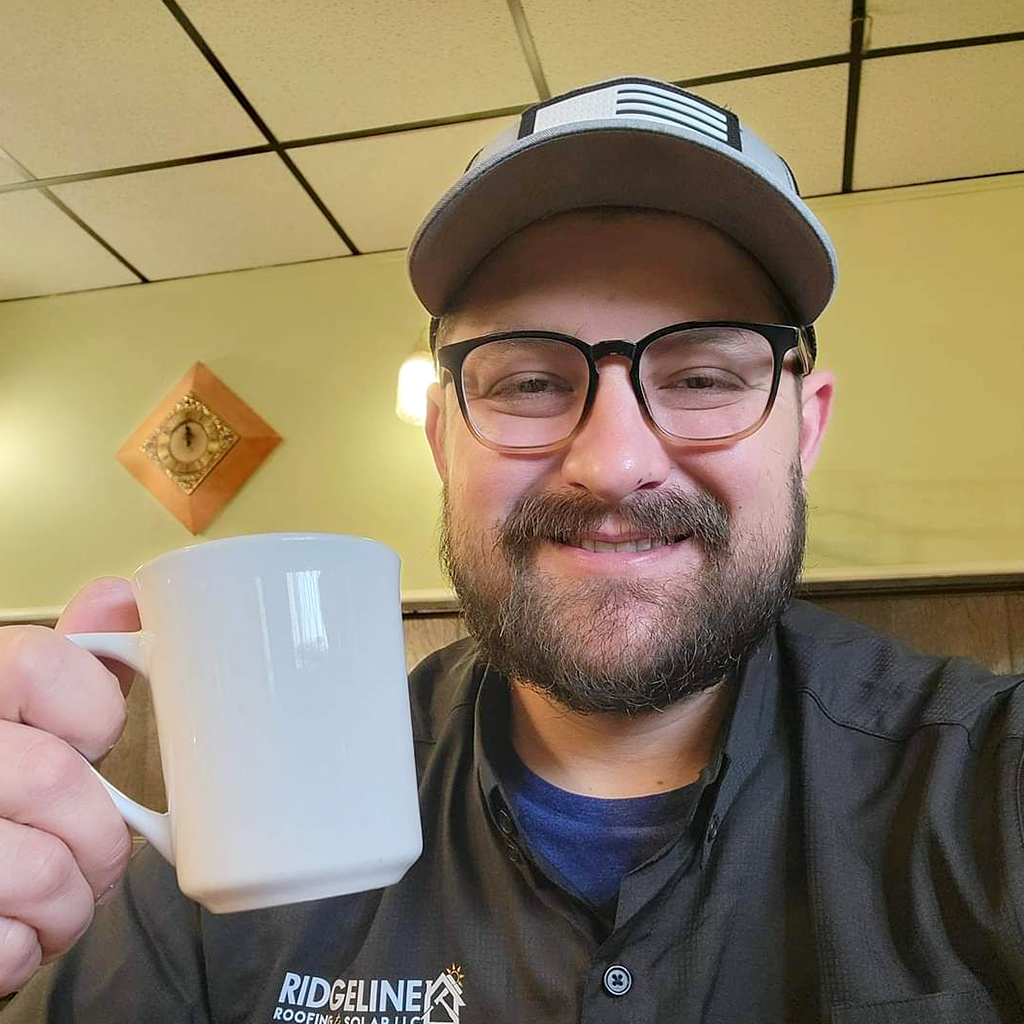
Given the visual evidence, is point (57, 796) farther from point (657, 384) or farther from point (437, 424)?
point (437, 424)

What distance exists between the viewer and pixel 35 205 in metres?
2.67

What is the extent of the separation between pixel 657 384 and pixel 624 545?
167 mm

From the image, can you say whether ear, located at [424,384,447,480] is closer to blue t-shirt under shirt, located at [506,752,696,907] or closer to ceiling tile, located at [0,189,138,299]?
blue t-shirt under shirt, located at [506,752,696,907]

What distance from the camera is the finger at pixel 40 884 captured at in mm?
543

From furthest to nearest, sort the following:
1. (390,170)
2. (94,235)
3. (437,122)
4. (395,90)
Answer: (94,235) < (390,170) < (437,122) < (395,90)

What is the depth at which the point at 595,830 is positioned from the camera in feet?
2.95

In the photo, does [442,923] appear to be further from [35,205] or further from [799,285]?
[35,205]

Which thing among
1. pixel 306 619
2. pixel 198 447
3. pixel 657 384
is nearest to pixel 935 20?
pixel 657 384

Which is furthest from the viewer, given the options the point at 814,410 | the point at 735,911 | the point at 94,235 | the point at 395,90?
the point at 94,235

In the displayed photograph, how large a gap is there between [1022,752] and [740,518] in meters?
0.31

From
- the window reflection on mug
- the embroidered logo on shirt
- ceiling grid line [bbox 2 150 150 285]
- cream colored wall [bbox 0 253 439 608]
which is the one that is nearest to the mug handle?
the window reflection on mug

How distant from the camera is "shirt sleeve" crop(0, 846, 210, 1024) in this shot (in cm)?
87

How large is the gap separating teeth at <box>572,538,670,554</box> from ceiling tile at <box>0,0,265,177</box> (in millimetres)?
1762

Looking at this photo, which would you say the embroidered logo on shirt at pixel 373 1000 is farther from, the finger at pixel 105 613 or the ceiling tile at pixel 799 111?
the ceiling tile at pixel 799 111
